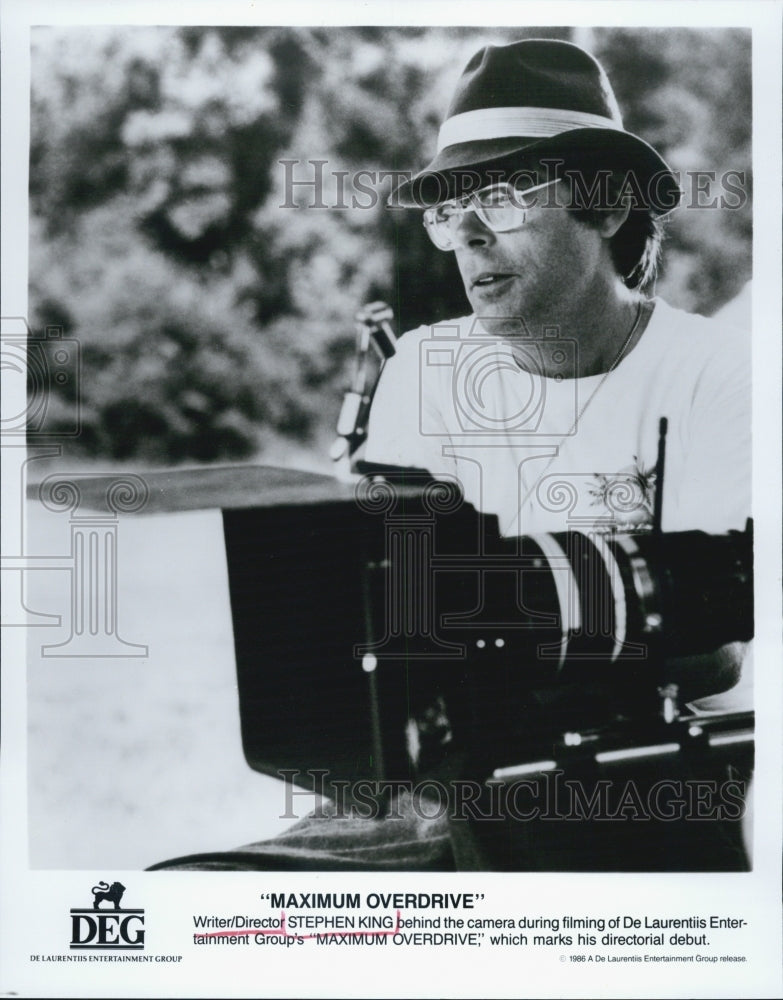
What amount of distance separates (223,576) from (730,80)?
1.51 metres

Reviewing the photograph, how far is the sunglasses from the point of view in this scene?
2.22 metres

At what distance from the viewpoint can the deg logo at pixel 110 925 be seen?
7.39ft

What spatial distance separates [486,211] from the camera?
2230 millimetres

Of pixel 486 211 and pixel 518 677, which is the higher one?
pixel 486 211

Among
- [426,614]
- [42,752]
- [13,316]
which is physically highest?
[13,316]

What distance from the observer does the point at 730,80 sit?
7.29 feet

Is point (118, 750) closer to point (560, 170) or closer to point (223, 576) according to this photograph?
point (223, 576)

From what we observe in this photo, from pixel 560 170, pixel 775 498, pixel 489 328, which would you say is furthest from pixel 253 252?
pixel 775 498

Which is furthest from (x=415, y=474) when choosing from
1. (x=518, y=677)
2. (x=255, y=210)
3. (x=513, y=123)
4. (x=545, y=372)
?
(x=513, y=123)

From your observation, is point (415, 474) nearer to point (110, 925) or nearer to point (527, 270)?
point (527, 270)

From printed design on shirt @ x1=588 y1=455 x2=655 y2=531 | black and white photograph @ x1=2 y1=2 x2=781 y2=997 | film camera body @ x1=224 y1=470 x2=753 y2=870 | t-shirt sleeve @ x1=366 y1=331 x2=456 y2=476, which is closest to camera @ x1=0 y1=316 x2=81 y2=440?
black and white photograph @ x1=2 y1=2 x2=781 y2=997

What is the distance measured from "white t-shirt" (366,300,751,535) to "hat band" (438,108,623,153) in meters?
0.38

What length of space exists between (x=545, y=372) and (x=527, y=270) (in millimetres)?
220

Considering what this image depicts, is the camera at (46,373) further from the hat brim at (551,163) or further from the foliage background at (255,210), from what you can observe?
the hat brim at (551,163)
